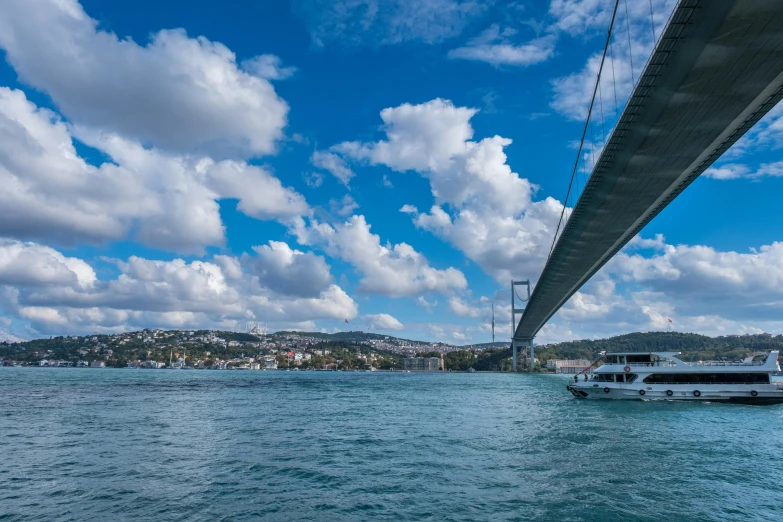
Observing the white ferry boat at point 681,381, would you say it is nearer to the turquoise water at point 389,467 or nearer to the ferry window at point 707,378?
the ferry window at point 707,378

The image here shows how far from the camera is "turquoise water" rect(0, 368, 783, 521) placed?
11133 millimetres

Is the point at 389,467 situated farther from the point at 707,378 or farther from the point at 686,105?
the point at 707,378

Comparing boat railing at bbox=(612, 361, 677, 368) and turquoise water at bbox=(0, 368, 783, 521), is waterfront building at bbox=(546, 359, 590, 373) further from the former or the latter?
turquoise water at bbox=(0, 368, 783, 521)

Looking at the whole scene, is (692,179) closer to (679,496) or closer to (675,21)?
(675,21)

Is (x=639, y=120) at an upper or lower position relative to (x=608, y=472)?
upper

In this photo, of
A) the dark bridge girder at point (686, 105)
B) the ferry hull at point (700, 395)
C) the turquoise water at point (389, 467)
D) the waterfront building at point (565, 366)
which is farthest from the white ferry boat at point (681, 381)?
the waterfront building at point (565, 366)

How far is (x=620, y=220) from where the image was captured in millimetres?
40062

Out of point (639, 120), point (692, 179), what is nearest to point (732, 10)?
point (639, 120)

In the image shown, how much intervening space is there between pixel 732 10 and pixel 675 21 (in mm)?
1613

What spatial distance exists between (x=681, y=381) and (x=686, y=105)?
24764mm

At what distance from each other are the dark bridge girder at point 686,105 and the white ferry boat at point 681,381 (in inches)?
451

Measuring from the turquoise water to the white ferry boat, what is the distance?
32.5 ft

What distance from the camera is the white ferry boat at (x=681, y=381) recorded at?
3631 cm

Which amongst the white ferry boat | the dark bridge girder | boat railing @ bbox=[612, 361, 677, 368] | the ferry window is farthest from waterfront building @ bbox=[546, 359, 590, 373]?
the dark bridge girder
